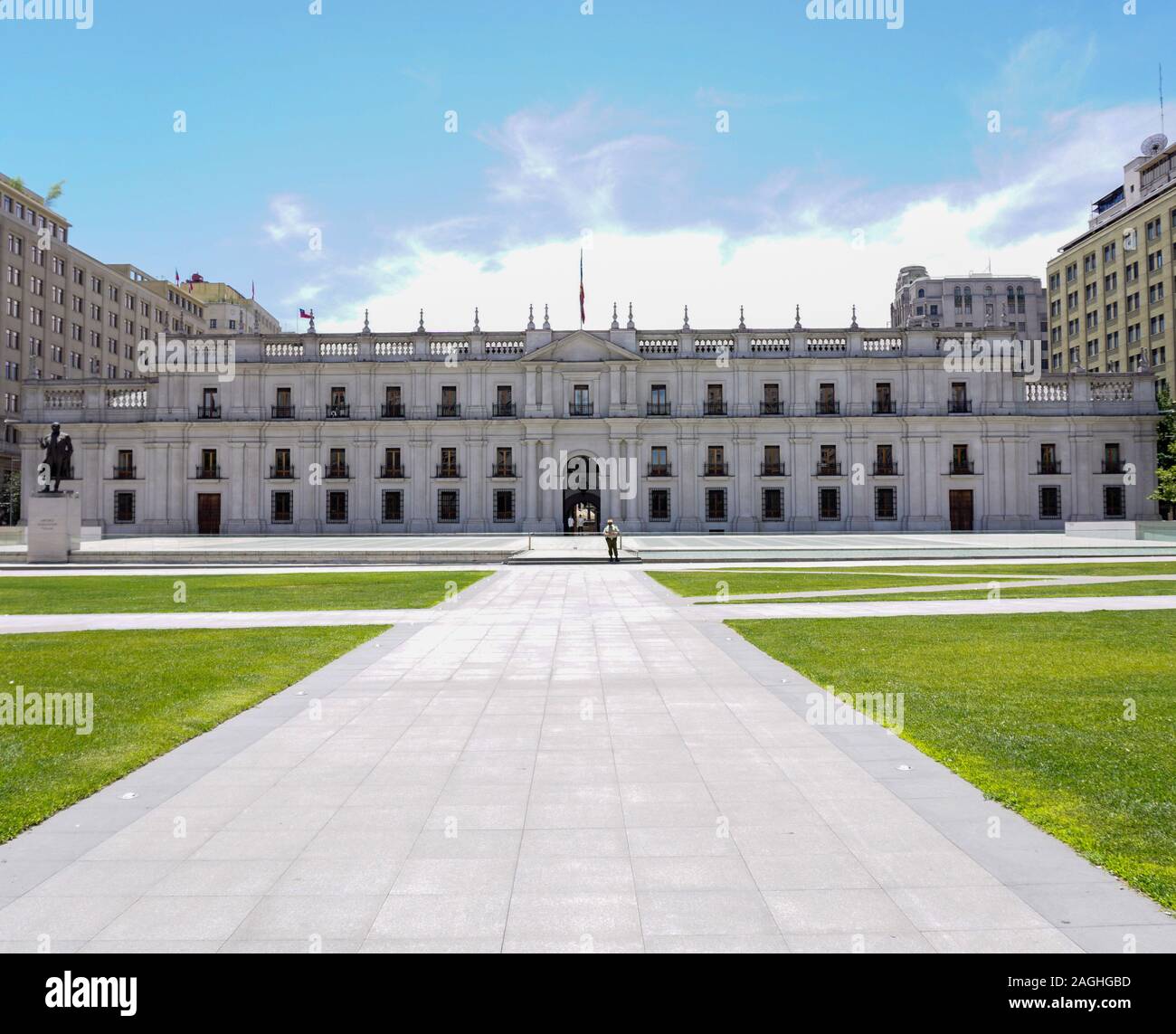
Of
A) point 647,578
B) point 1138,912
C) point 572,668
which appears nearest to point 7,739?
point 572,668

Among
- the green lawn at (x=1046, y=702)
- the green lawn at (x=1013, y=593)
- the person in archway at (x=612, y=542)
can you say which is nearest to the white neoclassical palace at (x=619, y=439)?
the person in archway at (x=612, y=542)

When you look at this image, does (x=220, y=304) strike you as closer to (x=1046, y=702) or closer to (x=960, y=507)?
(x=960, y=507)

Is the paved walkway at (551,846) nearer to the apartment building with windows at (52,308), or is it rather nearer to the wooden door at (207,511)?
the wooden door at (207,511)

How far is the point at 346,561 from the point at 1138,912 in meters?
30.2

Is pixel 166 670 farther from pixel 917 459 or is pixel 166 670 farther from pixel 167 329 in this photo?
pixel 167 329

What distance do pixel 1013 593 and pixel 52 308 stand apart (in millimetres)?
76374

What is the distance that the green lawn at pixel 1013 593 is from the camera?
675 inches

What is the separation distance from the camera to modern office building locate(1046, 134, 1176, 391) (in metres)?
63.5

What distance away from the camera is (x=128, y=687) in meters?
9.00

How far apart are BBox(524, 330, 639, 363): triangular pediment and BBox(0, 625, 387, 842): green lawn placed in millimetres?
44326

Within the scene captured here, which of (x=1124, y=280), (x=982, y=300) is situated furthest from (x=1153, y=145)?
(x=982, y=300)

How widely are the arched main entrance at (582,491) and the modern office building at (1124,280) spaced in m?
37.5

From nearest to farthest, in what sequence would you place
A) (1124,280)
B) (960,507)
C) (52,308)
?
(960,507) < (1124,280) < (52,308)

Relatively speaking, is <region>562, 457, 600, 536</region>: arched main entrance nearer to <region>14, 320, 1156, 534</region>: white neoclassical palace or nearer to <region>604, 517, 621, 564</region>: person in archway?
<region>14, 320, 1156, 534</region>: white neoclassical palace
